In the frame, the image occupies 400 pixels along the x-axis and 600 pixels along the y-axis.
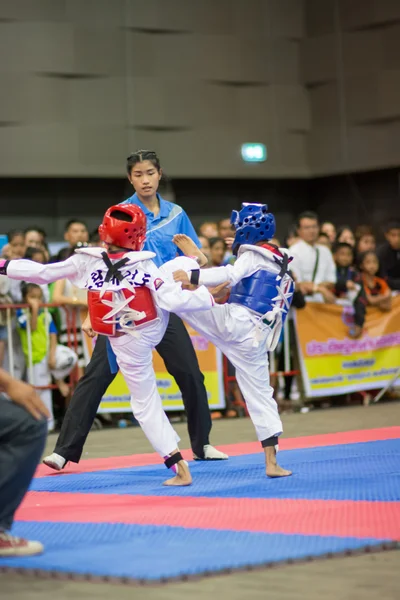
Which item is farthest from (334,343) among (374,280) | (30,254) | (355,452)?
(355,452)

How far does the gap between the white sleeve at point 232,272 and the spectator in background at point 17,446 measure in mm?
1824

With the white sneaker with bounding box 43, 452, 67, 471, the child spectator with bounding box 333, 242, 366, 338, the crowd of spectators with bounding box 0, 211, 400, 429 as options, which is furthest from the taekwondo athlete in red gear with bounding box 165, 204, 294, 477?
the child spectator with bounding box 333, 242, 366, 338

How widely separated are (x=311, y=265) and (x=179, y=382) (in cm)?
396

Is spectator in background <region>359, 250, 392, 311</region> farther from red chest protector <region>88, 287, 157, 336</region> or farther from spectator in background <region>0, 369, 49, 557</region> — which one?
spectator in background <region>0, 369, 49, 557</region>

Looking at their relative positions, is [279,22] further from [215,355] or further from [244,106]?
[215,355]

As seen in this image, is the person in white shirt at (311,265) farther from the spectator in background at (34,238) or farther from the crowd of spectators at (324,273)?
the spectator in background at (34,238)

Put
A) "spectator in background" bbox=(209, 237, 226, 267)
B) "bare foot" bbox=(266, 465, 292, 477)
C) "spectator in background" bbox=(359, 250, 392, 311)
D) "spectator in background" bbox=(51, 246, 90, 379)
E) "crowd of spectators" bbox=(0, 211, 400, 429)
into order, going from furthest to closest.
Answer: "spectator in background" bbox=(359, 250, 392, 311)
"spectator in background" bbox=(209, 237, 226, 267)
"spectator in background" bbox=(51, 246, 90, 379)
"crowd of spectators" bbox=(0, 211, 400, 429)
"bare foot" bbox=(266, 465, 292, 477)

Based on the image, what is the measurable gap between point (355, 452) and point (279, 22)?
1046 cm

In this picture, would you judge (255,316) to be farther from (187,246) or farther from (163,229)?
(163,229)

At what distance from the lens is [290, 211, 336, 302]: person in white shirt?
34.1 feet

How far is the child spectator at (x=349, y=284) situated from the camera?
10.8 meters

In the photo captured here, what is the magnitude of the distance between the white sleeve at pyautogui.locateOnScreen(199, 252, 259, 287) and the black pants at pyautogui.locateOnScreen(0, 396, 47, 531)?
1838 mm

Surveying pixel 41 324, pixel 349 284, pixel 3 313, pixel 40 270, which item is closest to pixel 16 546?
pixel 40 270

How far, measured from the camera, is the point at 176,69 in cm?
1530
